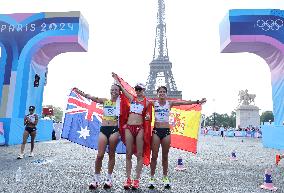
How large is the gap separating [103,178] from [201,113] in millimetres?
3152

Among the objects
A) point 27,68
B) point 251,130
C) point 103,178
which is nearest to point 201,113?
point 103,178

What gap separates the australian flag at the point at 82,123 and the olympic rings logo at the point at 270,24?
1370 centimetres

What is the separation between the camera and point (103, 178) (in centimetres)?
644

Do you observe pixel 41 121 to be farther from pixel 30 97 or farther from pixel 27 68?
pixel 27 68

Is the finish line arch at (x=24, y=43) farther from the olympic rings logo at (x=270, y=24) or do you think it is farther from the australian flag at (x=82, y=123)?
the australian flag at (x=82, y=123)

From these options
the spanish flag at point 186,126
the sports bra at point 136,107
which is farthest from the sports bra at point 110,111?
the spanish flag at point 186,126

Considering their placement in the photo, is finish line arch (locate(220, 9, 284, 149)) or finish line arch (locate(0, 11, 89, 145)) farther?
finish line arch (locate(0, 11, 89, 145))

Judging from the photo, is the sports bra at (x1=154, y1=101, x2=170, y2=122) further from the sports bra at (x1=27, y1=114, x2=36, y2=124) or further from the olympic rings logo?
the olympic rings logo

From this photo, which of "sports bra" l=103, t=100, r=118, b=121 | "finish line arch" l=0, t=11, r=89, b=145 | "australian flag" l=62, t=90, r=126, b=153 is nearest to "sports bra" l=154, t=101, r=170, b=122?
"sports bra" l=103, t=100, r=118, b=121

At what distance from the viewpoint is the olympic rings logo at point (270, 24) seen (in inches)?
700

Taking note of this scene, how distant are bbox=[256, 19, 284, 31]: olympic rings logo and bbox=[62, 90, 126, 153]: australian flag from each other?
13.7 m

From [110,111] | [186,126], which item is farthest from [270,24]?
[110,111]

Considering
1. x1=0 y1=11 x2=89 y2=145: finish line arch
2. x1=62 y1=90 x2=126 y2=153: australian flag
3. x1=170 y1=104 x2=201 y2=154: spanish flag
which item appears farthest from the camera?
x1=0 y1=11 x2=89 y2=145: finish line arch

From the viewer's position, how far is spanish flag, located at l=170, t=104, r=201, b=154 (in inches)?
322
